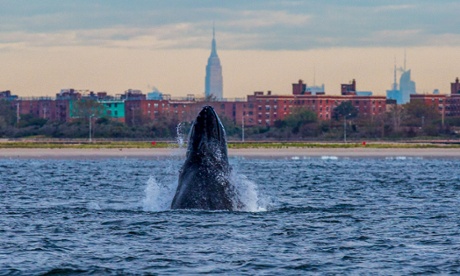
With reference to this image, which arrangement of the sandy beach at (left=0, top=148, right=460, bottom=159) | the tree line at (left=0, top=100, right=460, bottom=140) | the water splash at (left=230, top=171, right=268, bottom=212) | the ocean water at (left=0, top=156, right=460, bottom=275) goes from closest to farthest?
1. the ocean water at (left=0, top=156, right=460, bottom=275)
2. the water splash at (left=230, top=171, right=268, bottom=212)
3. the sandy beach at (left=0, top=148, right=460, bottom=159)
4. the tree line at (left=0, top=100, right=460, bottom=140)

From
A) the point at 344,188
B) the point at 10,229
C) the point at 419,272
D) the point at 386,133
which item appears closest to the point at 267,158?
the point at 344,188

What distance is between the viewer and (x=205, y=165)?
96.8ft

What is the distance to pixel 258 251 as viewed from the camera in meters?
27.1

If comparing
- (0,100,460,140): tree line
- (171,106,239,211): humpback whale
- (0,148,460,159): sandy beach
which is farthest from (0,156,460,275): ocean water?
(0,100,460,140): tree line

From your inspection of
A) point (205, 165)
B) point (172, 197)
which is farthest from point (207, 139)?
point (172, 197)

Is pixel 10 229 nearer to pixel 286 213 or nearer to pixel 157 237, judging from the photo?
pixel 157 237

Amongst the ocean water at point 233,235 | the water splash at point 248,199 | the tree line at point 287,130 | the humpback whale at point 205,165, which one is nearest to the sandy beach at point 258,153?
the tree line at point 287,130

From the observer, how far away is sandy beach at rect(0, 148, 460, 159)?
117 m

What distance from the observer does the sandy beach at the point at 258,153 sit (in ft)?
385

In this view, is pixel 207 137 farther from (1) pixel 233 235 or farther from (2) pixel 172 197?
(2) pixel 172 197

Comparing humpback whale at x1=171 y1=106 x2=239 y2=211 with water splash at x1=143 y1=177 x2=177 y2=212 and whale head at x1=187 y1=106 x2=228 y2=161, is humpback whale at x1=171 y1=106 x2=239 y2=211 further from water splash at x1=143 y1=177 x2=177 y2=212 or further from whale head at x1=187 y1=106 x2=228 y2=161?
water splash at x1=143 y1=177 x2=177 y2=212

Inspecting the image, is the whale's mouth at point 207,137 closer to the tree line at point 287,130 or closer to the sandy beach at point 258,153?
the sandy beach at point 258,153

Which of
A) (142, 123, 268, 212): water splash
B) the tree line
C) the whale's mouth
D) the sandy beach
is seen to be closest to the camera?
the whale's mouth

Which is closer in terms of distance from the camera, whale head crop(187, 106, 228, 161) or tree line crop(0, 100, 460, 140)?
whale head crop(187, 106, 228, 161)
